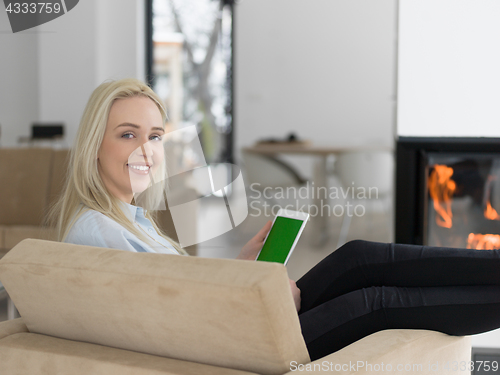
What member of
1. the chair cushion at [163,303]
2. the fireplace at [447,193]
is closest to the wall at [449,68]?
the fireplace at [447,193]

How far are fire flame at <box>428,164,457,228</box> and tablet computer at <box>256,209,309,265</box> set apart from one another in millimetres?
1665

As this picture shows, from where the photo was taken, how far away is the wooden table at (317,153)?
14.7 ft

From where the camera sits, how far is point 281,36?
6.86 meters

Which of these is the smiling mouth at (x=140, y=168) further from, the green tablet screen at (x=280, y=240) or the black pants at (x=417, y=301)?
the black pants at (x=417, y=301)

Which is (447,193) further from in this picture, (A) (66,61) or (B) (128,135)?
(A) (66,61)

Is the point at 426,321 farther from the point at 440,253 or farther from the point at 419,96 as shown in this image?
the point at 419,96

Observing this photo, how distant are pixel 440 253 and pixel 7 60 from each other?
6248mm

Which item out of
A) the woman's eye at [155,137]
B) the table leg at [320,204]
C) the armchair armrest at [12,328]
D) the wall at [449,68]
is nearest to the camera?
the armchair armrest at [12,328]

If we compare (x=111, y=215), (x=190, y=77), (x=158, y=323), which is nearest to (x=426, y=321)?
(x=158, y=323)

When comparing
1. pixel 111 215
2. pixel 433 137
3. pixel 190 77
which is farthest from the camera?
pixel 190 77

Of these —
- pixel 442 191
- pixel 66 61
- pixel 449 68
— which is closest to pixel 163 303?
pixel 442 191

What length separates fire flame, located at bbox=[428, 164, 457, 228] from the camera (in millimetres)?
2748

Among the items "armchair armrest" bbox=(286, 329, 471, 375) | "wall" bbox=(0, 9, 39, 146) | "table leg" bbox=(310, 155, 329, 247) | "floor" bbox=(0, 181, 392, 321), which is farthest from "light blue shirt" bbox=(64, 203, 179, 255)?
"wall" bbox=(0, 9, 39, 146)

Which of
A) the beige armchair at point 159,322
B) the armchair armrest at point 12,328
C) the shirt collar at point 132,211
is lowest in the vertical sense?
the armchair armrest at point 12,328
